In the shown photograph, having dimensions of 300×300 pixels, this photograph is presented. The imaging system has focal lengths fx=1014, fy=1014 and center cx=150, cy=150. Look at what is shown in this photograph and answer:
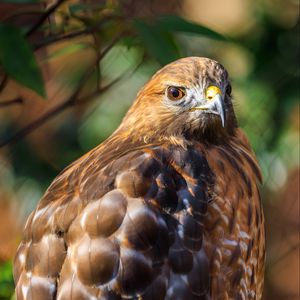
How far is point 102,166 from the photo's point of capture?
3.04m

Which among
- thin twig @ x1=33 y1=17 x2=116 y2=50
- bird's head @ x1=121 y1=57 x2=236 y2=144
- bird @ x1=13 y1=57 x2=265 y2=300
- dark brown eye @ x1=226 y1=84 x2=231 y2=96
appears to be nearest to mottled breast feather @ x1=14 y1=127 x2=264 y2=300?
bird @ x1=13 y1=57 x2=265 y2=300

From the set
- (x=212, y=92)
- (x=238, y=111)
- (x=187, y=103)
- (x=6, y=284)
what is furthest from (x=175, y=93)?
(x=238, y=111)

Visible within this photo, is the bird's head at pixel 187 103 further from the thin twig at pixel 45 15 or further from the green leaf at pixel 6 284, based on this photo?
the green leaf at pixel 6 284

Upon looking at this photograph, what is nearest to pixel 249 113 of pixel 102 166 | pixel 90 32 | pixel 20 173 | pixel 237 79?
pixel 237 79

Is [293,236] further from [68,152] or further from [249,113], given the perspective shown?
[68,152]

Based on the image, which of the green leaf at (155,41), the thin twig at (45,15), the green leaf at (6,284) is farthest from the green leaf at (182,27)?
the green leaf at (6,284)

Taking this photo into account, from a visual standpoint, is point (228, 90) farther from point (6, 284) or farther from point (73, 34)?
point (6, 284)

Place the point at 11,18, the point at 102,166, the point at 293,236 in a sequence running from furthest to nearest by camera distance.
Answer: the point at 293,236
the point at 11,18
the point at 102,166

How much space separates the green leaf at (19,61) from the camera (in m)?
3.16

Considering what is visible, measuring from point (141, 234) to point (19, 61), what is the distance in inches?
28.3

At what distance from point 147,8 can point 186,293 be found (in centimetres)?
227

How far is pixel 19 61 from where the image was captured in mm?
3182

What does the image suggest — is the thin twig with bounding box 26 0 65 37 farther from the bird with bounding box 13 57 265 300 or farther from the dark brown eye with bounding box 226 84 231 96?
the dark brown eye with bounding box 226 84 231 96

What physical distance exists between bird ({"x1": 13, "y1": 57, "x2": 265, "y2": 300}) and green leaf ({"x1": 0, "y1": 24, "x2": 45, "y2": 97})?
1.00 feet
